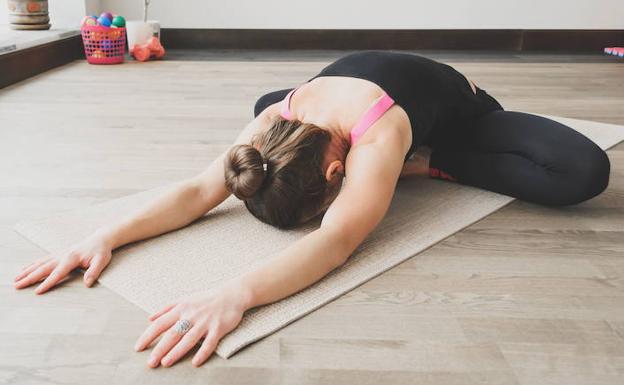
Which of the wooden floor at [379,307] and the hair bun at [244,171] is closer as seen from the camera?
the wooden floor at [379,307]

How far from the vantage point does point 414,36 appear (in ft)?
14.3

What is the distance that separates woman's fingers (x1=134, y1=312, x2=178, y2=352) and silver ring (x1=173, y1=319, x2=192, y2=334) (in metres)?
0.01

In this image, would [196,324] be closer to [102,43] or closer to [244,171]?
[244,171]

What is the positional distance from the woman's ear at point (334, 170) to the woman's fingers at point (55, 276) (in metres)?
0.52

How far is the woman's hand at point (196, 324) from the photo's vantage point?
0.89m

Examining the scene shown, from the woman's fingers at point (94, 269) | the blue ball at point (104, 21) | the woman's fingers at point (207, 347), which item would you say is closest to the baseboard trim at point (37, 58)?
the blue ball at point (104, 21)

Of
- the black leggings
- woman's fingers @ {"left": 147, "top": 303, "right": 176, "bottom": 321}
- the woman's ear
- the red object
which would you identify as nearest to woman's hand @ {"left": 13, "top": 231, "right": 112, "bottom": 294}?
woman's fingers @ {"left": 147, "top": 303, "right": 176, "bottom": 321}

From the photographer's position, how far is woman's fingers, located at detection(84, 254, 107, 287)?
3.61 ft

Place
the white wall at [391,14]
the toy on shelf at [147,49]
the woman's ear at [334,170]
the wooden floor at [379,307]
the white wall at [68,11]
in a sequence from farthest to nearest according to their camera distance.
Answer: the white wall at [391,14]
the white wall at [68,11]
the toy on shelf at [147,49]
the woman's ear at [334,170]
the wooden floor at [379,307]

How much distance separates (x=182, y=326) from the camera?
0.93 meters

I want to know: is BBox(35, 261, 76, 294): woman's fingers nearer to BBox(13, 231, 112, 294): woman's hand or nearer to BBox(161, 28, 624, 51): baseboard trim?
BBox(13, 231, 112, 294): woman's hand

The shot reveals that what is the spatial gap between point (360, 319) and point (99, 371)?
0.41 metres

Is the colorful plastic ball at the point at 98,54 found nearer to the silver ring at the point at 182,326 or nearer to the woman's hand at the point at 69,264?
the woman's hand at the point at 69,264

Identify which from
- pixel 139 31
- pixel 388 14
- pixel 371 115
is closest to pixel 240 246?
pixel 371 115
